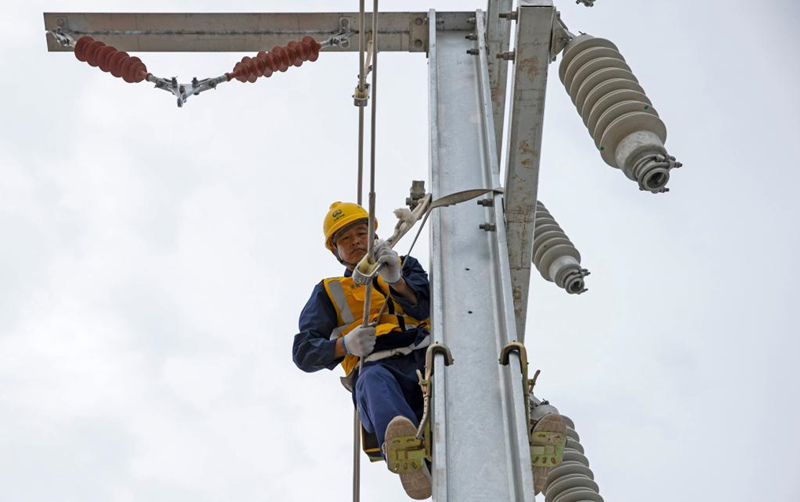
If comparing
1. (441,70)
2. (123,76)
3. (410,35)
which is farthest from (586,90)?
(123,76)

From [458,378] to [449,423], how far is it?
0.27m

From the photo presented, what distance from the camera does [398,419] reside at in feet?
16.4

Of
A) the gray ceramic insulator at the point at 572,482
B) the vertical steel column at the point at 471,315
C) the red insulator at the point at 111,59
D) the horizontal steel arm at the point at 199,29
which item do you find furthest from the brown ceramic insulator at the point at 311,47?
the gray ceramic insulator at the point at 572,482

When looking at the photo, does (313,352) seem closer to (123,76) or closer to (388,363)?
(388,363)

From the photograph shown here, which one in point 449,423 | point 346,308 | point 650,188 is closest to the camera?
point 449,423

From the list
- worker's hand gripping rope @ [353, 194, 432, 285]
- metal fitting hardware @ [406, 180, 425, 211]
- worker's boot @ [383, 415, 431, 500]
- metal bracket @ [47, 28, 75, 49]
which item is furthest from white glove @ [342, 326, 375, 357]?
metal bracket @ [47, 28, 75, 49]

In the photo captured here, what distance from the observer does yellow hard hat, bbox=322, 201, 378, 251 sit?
6.99 m

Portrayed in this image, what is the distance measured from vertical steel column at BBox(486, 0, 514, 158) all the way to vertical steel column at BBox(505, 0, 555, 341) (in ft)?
1.97

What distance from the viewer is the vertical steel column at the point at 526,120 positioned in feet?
22.2

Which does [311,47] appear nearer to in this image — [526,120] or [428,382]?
[526,120]

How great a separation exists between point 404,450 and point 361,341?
1085mm

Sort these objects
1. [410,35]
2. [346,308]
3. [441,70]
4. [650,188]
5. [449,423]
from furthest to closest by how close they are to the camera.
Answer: [410,35] → [441,70] → [346,308] → [650,188] → [449,423]

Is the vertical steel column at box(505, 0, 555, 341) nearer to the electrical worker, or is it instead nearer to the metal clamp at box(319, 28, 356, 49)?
the electrical worker

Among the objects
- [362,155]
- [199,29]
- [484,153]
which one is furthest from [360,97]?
[199,29]
